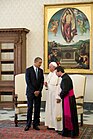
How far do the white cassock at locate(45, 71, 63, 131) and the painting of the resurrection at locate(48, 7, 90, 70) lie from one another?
3559 millimetres

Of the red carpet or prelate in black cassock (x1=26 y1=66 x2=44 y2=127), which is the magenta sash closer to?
the red carpet

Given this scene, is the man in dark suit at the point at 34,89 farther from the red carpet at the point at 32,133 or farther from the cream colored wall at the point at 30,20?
the cream colored wall at the point at 30,20

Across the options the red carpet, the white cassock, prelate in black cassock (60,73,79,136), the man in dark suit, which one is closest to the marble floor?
the red carpet

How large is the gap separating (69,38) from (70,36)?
8 centimetres

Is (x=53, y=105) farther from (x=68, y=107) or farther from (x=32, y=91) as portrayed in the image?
(x=68, y=107)

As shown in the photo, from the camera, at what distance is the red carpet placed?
721 centimetres

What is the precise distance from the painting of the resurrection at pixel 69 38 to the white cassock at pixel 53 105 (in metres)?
3.56

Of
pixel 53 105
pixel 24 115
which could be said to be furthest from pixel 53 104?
pixel 24 115

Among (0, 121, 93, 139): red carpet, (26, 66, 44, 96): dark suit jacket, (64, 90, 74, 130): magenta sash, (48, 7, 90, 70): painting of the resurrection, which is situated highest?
(48, 7, 90, 70): painting of the resurrection

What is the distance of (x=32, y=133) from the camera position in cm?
756

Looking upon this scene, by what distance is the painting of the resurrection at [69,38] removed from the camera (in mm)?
11516

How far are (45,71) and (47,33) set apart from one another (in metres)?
1.44

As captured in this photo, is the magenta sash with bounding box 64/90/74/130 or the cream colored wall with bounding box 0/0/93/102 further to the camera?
the cream colored wall with bounding box 0/0/93/102

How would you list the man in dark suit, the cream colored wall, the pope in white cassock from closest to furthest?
the pope in white cassock, the man in dark suit, the cream colored wall
